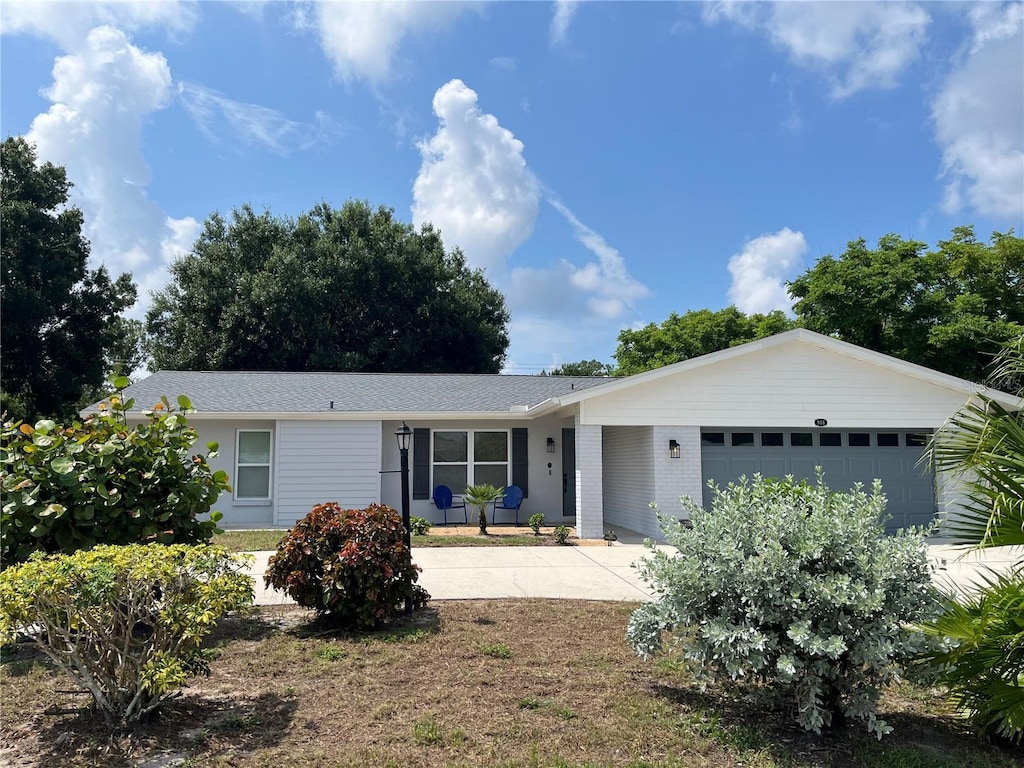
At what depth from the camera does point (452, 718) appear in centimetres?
400

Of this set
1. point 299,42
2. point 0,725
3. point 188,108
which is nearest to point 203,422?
point 188,108

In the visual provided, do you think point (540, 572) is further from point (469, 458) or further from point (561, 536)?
point (469, 458)

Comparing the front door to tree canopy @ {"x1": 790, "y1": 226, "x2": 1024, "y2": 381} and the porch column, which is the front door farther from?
tree canopy @ {"x1": 790, "y1": 226, "x2": 1024, "y2": 381}

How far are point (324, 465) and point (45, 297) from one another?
16.1 meters

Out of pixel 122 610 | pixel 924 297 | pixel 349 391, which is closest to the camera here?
pixel 122 610

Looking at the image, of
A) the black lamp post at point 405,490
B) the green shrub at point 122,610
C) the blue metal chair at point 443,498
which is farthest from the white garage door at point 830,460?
the green shrub at point 122,610

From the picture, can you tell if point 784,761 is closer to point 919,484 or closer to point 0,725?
point 0,725

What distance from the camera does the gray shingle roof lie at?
14.4 m

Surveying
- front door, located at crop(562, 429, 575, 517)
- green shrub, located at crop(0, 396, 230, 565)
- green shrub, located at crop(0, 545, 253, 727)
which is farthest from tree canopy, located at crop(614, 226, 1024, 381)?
green shrub, located at crop(0, 545, 253, 727)

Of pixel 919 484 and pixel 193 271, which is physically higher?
pixel 193 271

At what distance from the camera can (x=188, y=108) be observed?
10.4m

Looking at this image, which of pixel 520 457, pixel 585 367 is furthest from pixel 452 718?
pixel 585 367

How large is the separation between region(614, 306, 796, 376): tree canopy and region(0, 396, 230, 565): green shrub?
2557cm

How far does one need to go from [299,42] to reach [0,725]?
9981mm
